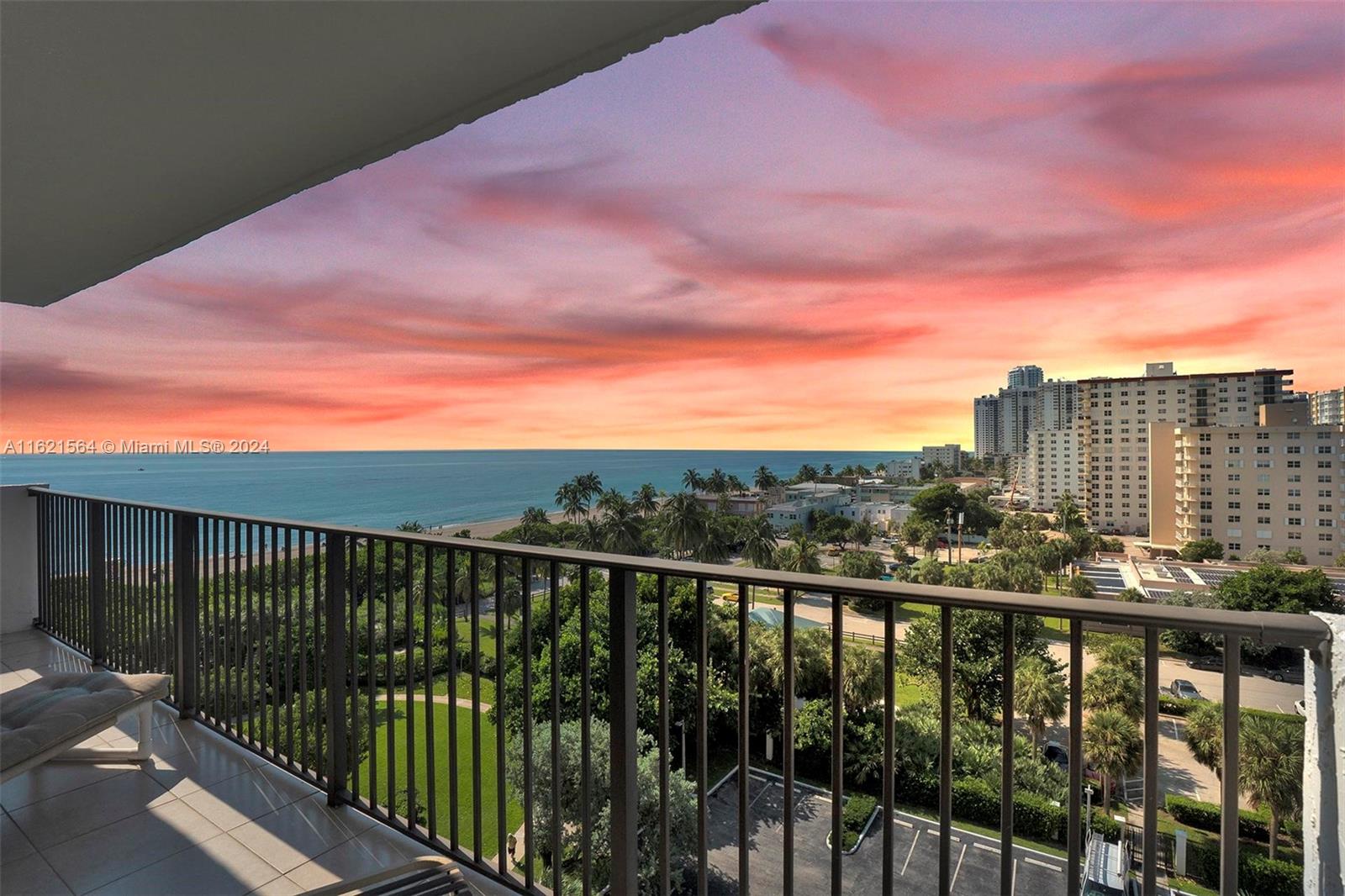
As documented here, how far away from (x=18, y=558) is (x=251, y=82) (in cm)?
397

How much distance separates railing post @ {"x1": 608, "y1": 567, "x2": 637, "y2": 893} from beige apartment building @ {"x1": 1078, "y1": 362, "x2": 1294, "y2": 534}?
35.2m

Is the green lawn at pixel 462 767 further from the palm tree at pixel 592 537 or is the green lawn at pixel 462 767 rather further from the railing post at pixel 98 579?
the palm tree at pixel 592 537

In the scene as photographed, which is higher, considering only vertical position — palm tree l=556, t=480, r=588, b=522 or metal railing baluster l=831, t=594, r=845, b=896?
metal railing baluster l=831, t=594, r=845, b=896

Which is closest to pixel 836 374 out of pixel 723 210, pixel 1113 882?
pixel 723 210

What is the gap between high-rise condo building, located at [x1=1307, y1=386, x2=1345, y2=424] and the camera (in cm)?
2206

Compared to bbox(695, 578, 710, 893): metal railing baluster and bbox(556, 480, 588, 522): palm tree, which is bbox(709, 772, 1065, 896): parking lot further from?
bbox(556, 480, 588, 522): palm tree

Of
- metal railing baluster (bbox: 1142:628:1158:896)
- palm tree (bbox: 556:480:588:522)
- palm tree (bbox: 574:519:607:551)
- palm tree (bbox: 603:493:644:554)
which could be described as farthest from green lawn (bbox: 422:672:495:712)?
metal railing baluster (bbox: 1142:628:1158:896)

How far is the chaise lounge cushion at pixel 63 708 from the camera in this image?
72.7 inches

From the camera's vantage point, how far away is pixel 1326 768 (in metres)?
0.87

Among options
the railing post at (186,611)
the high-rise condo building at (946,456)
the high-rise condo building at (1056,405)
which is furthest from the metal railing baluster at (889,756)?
the high-rise condo building at (946,456)

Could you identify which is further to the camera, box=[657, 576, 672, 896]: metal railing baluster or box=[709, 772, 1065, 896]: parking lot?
box=[709, 772, 1065, 896]: parking lot

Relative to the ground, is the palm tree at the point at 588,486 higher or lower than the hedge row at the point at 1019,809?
higher

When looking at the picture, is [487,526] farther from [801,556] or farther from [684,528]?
[801,556]

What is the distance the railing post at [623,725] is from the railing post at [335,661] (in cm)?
107
